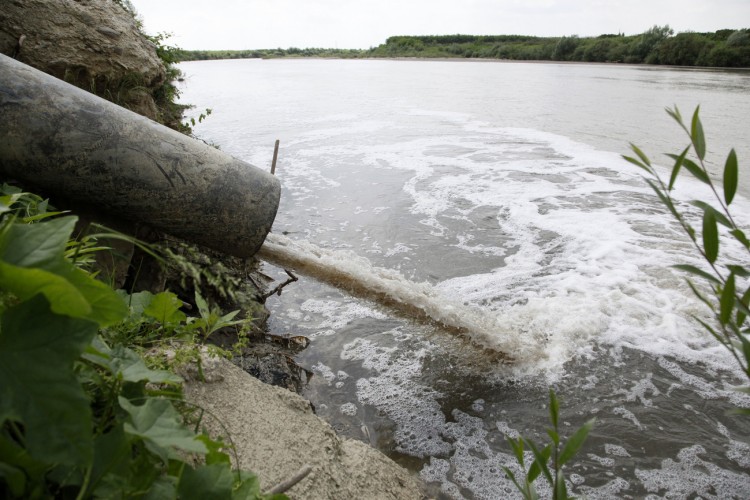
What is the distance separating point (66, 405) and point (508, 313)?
4.09 m

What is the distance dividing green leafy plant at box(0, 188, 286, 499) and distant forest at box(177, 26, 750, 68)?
2081cm

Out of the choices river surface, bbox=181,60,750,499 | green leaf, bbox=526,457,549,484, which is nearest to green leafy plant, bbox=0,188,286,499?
green leaf, bbox=526,457,549,484

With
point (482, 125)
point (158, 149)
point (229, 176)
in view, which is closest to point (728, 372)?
point (229, 176)

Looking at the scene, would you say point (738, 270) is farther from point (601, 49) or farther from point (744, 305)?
point (601, 49)

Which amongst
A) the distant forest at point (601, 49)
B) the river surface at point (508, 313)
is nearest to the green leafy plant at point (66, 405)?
the river surface at point (508, 313)

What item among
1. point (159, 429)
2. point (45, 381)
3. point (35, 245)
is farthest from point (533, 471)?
point (35, 245)

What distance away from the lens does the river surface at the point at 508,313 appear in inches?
120

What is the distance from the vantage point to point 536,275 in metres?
5.38

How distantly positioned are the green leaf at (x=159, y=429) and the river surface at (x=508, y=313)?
6.29 ft

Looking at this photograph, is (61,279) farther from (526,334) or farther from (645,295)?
(645,295)

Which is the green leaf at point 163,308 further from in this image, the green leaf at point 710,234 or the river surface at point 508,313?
the green leaf at point 710,234

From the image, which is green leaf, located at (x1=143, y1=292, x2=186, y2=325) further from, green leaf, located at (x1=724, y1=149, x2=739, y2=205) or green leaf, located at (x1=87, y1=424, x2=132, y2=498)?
green leaf, located at (x1=724, y1=149, x2=739, y2=205)

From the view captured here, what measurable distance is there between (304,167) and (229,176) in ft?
20.5

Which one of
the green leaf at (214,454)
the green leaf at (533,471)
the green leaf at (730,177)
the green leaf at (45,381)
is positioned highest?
the green leaf at (730,177)
